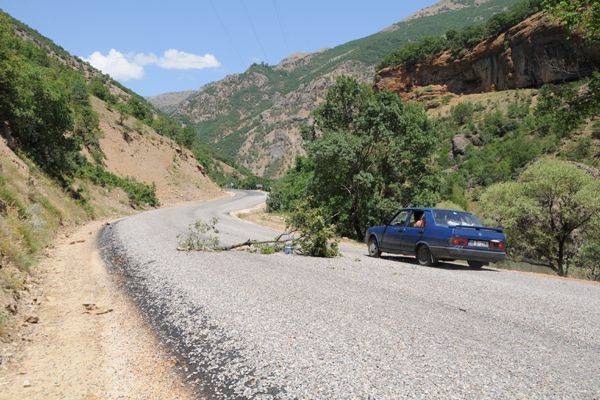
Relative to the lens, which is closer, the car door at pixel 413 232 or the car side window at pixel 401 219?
the car door at pixel 413 232

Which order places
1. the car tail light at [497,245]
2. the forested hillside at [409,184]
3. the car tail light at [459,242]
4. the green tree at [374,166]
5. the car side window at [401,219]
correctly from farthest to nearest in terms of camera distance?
the forested hillside at [409,184], the green tree at [374,166], the car side window at [401,219], the car tail light at [497,245], the car tail light at [459,242]

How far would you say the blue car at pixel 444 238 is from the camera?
38.3ft

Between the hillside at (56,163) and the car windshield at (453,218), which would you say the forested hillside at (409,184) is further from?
the hillside at (56,163)

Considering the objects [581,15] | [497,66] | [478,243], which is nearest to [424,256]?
[478,243]

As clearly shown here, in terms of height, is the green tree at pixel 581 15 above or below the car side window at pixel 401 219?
above

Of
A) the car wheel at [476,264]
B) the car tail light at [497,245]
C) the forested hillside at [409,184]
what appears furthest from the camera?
the forested hillside at [409,184]

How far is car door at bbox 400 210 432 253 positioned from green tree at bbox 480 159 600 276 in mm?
16849

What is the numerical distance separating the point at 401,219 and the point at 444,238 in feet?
6.92

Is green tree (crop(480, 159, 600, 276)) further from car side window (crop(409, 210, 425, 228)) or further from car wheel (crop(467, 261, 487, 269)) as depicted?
car side window (crop(409, 210, 425, 228))

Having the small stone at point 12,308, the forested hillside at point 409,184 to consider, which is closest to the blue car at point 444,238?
the forested hillside at point 409,184

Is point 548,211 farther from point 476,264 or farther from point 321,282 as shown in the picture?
point 321,282

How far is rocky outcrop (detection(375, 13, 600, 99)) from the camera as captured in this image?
10452 cm

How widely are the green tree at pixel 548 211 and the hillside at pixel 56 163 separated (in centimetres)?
2635

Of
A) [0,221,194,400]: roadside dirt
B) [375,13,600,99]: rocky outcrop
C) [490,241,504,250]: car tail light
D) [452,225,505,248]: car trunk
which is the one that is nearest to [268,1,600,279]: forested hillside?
[452,225,505,248]: car trunk
